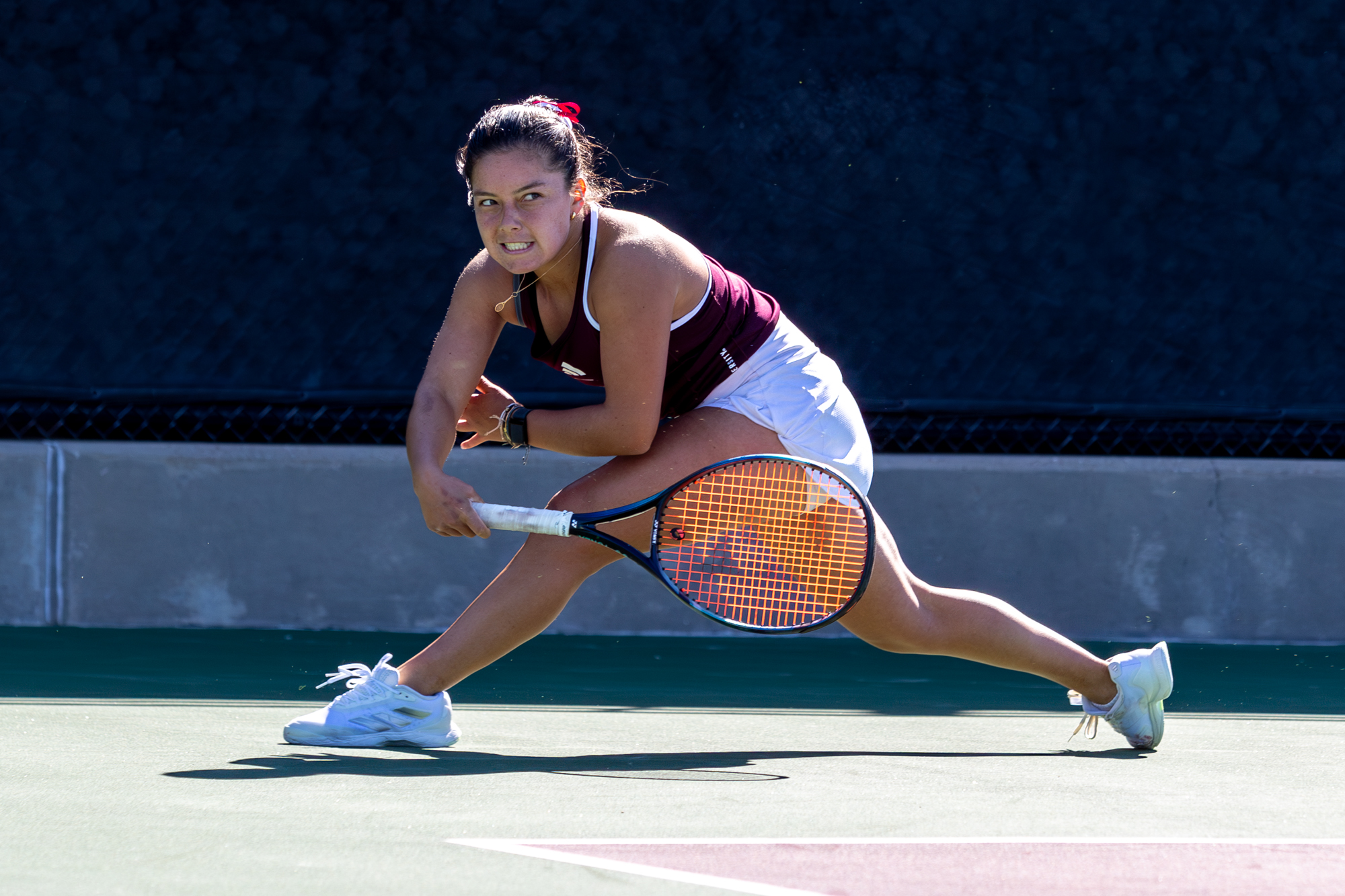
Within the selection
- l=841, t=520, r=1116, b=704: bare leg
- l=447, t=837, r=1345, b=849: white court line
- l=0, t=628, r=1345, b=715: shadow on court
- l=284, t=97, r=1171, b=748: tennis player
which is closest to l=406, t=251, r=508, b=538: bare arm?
l=284, t=97, r=1171, b=748: tennis player

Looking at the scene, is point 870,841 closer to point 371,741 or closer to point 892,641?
point 892,641

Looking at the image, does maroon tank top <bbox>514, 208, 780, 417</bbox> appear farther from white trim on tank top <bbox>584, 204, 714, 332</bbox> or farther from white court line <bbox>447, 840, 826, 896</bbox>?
white court line <bbox>447, 840, 826, 896</bbox>

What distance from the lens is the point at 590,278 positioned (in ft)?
10.7

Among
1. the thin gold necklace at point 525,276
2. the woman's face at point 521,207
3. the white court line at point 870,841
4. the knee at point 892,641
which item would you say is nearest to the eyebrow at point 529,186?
the woman's face at point 521,207

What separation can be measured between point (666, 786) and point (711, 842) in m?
0.55

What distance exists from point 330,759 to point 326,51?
3.41 meters

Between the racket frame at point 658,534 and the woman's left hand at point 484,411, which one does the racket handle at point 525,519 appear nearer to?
the racket frame at point 658,534

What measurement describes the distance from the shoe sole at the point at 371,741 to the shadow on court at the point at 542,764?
17 mm

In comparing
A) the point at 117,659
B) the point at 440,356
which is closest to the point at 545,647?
the point at 117,659

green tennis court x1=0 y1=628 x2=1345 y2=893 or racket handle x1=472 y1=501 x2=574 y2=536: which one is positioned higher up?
racket handle x1=472 y1=501 x2=574 y2=536

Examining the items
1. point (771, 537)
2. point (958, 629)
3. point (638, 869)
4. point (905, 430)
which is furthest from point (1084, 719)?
point (905, 430)

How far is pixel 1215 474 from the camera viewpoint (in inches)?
237

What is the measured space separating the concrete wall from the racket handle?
2643 millimetres

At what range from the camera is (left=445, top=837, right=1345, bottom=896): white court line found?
2.22 metres
